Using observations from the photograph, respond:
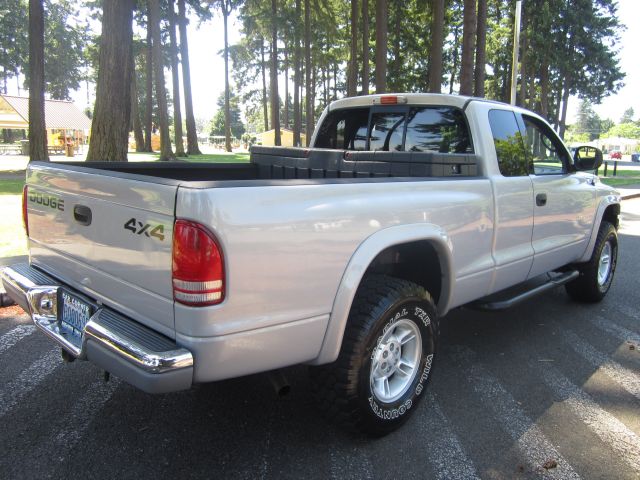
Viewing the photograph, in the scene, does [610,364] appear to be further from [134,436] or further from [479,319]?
[134,436]

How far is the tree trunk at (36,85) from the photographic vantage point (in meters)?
13.9

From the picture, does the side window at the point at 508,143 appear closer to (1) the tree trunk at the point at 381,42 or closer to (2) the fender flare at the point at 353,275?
(2) the fender flare at the point at 353,275

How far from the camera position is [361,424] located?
2.68m

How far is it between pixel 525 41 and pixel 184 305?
1382 inches

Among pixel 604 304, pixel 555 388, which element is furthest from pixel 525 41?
pixel 555 388

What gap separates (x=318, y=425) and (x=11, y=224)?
291 inches

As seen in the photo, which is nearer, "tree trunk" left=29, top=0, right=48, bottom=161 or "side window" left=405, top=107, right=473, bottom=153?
"side window" left=405, top=107, right=473, bottom=153

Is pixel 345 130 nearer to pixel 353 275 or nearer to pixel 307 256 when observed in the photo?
pixel 353 275

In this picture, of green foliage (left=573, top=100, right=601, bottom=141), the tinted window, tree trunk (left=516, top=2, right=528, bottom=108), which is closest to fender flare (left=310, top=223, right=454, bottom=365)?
the tinted window

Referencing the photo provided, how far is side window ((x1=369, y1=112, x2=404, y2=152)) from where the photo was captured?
418 cm

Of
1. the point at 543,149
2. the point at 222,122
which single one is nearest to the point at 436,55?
the point at 543,149

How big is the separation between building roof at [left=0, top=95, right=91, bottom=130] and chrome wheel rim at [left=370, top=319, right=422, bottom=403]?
38.0 meters

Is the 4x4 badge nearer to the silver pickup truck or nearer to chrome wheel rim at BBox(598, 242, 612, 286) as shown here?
the silver pickup truck

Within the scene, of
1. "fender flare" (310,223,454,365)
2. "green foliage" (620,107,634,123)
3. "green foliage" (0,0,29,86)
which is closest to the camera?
"fender flare" (310,223,454,365)
